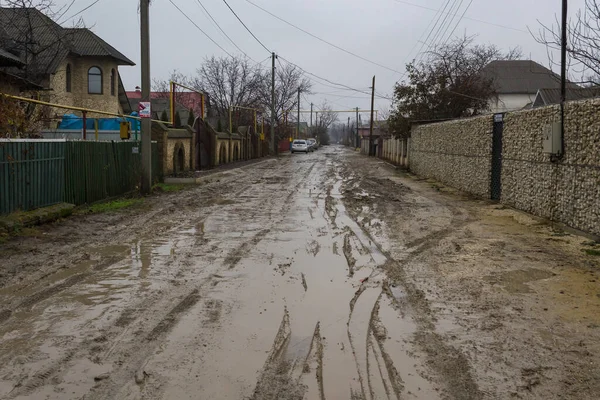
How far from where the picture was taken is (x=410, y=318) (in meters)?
5.78

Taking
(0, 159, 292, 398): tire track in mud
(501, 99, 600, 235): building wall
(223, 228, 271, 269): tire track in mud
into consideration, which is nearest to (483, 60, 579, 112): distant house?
(501, 99, 600, 235): building wall

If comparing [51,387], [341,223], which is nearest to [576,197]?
[341,223]

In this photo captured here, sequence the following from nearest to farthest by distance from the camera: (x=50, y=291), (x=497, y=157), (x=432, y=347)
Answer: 1. (x=432, y=347)
2. (x=50, y=291)
3. (x=497, y=157)

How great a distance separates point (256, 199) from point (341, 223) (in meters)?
4.94

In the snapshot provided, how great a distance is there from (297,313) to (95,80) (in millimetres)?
37736

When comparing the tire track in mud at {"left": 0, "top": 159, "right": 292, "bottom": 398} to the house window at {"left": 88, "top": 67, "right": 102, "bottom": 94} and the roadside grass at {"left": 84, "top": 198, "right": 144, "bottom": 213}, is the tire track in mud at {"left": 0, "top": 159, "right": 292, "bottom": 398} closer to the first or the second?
the roadside grass at {"left": 84, "top": 198, "right": 144, "bottom": 213}

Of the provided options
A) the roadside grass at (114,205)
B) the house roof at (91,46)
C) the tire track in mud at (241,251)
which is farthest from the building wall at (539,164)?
the house roof at (91,46)

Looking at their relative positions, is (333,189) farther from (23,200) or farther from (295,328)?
(295,328)

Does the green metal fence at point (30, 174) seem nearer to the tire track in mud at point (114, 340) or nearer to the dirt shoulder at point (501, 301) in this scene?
the tire track in mud at point (114, 340)

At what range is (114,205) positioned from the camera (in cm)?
1434

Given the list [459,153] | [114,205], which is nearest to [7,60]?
[114,205]

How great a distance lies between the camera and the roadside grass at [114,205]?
13461 mm

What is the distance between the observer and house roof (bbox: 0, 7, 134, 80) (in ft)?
79.4

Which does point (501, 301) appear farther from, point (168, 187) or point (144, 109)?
point (168, 187)
